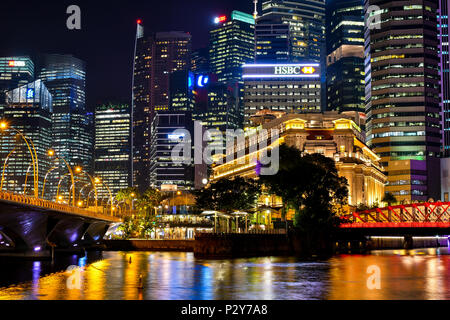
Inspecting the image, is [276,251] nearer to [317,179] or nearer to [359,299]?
[317,179]

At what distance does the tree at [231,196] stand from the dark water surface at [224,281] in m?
61.5

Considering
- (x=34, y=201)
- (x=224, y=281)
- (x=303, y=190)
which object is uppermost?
(x=303, y=190)

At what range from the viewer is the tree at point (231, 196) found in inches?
6678

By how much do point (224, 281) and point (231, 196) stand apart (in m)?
91.9

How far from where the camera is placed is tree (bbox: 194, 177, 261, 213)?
557 feet

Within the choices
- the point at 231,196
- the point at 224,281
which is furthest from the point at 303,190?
the point at 224,281

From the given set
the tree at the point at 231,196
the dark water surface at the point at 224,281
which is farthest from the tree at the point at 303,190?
the dark water surface at the point at 224,281

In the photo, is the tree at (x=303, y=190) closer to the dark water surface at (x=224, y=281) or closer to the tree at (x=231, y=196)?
the tree at (x=231, y=196)

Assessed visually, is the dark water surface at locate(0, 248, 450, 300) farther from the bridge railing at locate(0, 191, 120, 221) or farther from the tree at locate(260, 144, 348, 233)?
the tree at locate(260, 144, 348, 233)

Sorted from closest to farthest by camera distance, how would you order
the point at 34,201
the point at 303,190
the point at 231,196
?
the point at 34,201, the point at 303,190, the point at 231,196

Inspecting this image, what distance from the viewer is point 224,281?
257 ft

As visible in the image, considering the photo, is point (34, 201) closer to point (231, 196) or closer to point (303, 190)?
point (303, 190)

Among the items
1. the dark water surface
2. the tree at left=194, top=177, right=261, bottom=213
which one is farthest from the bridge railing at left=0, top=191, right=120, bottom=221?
the tree at left=194, top=177, right=261, bottom=213

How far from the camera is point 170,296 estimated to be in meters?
65.0
